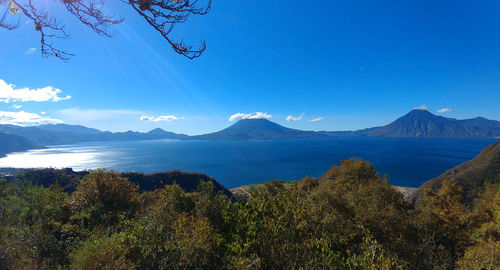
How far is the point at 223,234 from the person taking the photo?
20.9 feet

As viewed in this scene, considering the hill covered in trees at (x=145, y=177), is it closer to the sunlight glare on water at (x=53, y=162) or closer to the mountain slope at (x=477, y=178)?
the mountain slope at (x=477, y=178)

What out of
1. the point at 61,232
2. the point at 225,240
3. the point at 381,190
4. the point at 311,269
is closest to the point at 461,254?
the point at 381,190

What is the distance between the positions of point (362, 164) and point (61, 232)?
22.8 metres

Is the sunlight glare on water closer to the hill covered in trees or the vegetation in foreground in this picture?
the hill covered in trees

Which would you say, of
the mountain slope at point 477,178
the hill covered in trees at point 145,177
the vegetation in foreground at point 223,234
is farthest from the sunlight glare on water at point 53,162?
the mountain slope at point 477,178

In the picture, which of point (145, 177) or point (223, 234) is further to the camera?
point (145, 177)

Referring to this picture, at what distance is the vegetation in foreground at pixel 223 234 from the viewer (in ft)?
15.0

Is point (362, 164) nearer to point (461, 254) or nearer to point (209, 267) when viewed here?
point (461, 254)

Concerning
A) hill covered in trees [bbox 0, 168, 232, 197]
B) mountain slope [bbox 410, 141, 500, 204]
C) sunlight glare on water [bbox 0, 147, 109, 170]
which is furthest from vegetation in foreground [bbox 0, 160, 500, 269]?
sunlight glare on water [bbox 0, 147, 109, 170]

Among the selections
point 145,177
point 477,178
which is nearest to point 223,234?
point 145,177

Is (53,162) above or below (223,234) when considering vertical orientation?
below

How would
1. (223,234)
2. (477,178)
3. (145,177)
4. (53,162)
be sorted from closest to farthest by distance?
(223,234), (477,178), (145,177), (53,162)

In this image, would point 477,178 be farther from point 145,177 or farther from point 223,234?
point 145,177

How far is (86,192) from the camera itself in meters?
9.55
